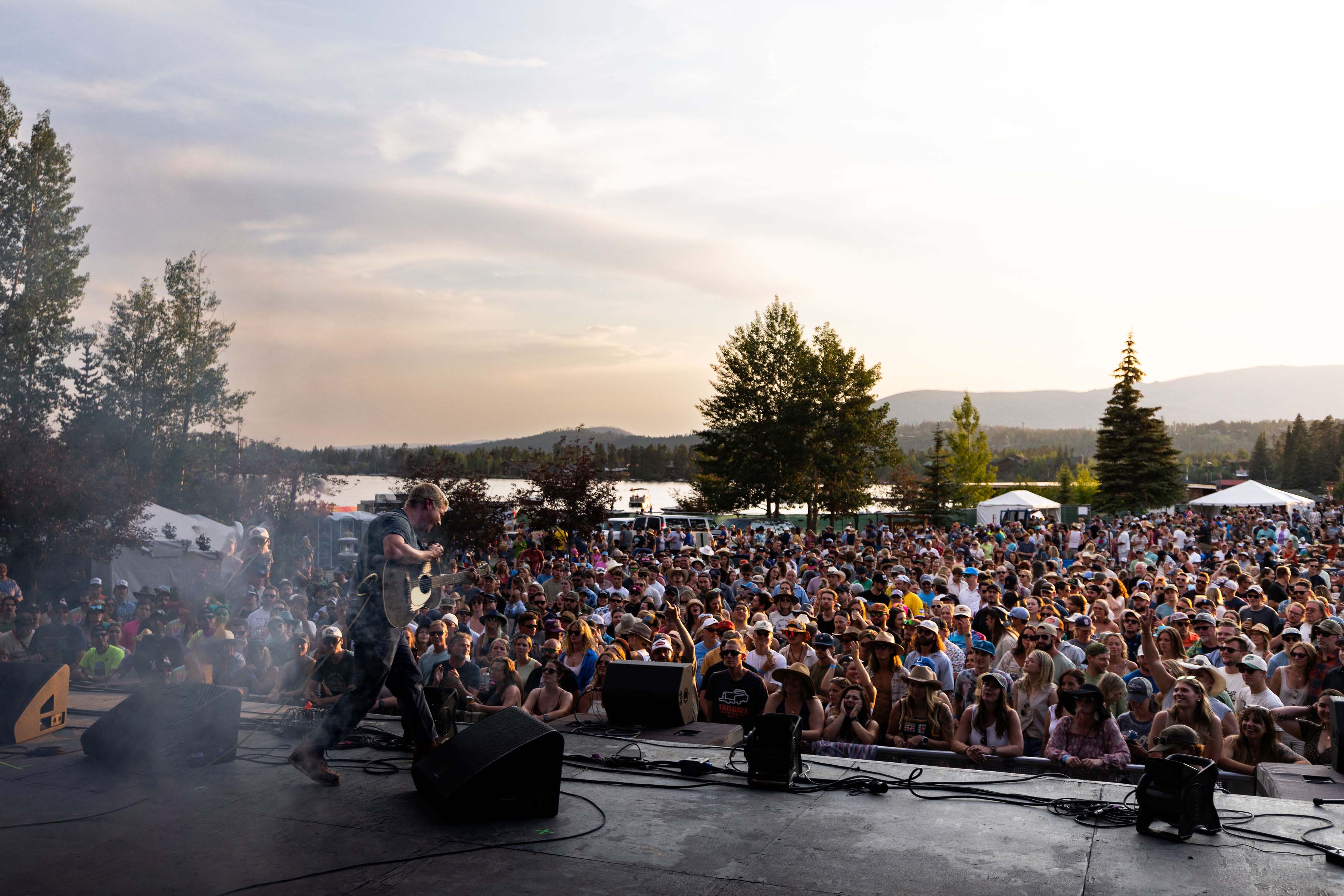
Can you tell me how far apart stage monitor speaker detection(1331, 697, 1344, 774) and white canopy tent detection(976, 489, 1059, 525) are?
29135mm

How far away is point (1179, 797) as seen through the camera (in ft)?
12.7

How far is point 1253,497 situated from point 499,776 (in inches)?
1373

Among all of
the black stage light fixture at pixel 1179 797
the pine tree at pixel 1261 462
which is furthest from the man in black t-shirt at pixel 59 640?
the pine tree at pixel 1261 462

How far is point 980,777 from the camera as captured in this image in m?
4.99

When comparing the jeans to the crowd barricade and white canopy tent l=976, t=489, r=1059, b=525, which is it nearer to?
the crowd barricade

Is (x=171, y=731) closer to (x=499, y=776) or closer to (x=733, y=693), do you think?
(x=499, y=776)

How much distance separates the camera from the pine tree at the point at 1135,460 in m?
46.9

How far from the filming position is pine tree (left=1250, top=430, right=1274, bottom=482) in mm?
106500

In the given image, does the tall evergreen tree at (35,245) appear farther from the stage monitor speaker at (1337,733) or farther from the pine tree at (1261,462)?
the pine tree at (1261,462)

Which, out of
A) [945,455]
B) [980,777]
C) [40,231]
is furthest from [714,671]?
[945,455]

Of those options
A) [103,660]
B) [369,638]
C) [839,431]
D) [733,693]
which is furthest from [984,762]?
[839,431]

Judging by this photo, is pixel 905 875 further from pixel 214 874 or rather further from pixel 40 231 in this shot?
pixel 40 231

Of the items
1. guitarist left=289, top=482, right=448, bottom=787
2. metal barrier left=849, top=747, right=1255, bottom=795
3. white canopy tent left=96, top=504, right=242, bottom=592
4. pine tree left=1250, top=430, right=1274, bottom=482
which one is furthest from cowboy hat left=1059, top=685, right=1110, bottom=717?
pine tree left=1250, top=430, right=1274, bottom=482

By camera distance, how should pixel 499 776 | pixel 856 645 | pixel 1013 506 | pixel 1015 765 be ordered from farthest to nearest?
pixel 1013 506 < pixel 856 645 < pixel 1015 765 < pixel 499 776
